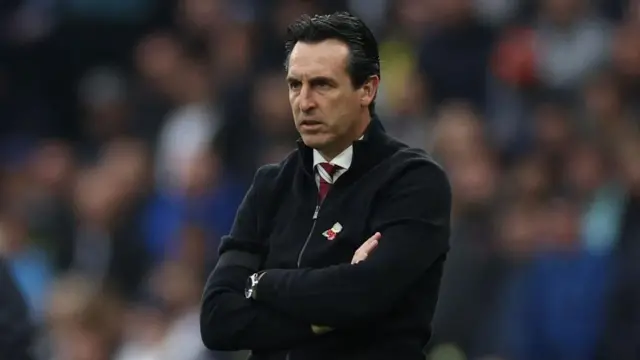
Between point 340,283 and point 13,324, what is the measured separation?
1.73 m

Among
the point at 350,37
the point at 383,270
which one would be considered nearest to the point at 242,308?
the point at 383,270

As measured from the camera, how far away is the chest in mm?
4484

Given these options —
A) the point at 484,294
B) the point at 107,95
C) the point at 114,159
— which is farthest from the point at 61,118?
the point at 484,294

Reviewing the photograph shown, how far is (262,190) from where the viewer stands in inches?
185

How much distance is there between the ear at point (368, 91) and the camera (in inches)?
179

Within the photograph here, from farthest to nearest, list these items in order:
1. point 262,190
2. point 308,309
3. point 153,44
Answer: point 153,44 < point 262,190 < point 308,309

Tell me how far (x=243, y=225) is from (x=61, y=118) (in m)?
7.36

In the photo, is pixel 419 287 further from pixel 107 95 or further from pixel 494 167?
pixel 107 95

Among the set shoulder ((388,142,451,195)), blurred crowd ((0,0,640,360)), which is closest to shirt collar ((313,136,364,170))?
shoulder ((388,142,451,195))

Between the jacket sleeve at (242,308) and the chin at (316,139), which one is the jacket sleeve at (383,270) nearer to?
the jacket sleeve at (242,308)

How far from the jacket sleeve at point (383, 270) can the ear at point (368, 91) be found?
0.79ft

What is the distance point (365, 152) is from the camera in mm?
4551

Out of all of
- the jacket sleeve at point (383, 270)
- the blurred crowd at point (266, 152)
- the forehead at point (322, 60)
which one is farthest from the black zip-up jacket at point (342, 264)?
the blurred crowd at point (266, 152)

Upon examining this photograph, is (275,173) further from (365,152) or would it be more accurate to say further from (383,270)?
(383,270)
